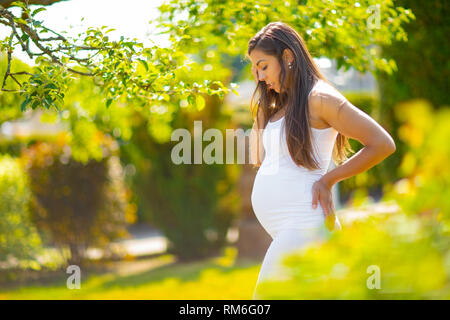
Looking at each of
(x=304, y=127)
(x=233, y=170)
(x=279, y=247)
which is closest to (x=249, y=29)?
(x=304, y=127)

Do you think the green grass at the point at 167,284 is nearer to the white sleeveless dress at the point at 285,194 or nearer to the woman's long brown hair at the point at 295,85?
the white sleeveless dress at the point at 285,194

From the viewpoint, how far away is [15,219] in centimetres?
675

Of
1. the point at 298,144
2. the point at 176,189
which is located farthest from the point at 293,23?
the point at 176,189

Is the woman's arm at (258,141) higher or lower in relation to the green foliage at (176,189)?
lower

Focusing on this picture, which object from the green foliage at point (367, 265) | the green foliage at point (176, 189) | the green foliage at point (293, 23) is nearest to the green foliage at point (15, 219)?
the green foliage at point (176, 189)

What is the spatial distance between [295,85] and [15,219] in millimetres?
5295

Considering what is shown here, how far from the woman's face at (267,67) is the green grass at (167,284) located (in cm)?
333

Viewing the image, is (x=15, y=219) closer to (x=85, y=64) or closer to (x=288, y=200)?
(x=85, y=64)

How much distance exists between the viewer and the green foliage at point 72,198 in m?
7.15

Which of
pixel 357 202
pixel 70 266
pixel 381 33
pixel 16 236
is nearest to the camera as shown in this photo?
pixel 357 202

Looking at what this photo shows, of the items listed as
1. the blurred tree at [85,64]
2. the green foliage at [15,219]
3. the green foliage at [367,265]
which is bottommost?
the green foliage at [367,265]
